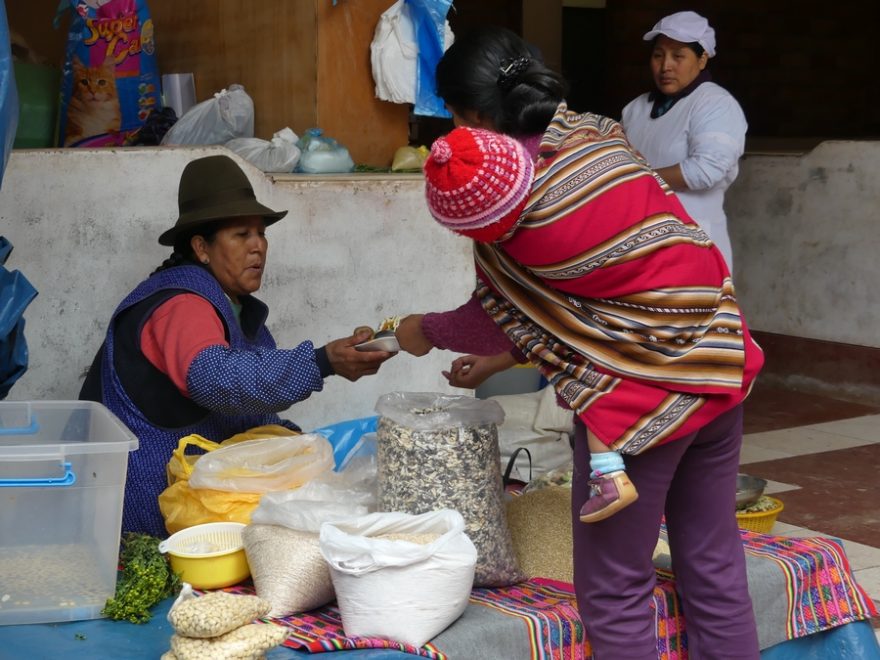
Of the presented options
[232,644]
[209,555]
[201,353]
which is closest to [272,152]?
[201,353]

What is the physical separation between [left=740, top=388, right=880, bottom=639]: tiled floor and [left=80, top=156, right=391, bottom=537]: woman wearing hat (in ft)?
6.32

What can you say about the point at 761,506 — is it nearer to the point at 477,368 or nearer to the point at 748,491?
the point at 748,491

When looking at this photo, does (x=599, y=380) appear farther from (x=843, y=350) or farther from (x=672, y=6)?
(x=672, y=6)

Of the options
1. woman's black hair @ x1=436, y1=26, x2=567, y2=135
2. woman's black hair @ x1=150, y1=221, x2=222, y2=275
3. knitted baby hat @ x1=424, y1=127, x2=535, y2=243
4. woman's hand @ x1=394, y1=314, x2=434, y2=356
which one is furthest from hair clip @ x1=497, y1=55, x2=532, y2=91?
woman's black hair @ x1=150, y1=221, x2=222, y2=275

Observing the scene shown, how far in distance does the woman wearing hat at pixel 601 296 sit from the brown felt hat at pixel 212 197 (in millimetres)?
935

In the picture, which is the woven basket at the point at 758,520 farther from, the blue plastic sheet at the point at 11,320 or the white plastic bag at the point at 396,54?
the blue plastic sheet at the point at 11,320

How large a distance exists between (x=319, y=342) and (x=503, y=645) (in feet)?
5.94

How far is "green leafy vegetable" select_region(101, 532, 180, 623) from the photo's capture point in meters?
2.62

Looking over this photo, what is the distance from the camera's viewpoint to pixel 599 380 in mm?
2311

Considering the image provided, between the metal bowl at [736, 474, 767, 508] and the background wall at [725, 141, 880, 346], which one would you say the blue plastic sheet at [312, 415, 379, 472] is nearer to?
the metal bowl at [736, 474, 767, 508]

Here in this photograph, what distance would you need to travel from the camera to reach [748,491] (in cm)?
392

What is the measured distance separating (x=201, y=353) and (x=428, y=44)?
198 cm

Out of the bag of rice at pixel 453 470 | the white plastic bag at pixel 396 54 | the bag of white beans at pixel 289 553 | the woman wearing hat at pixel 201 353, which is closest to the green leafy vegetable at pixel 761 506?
the bag of rice at pixel 453 470

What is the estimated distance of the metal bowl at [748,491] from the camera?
3.90 metres
